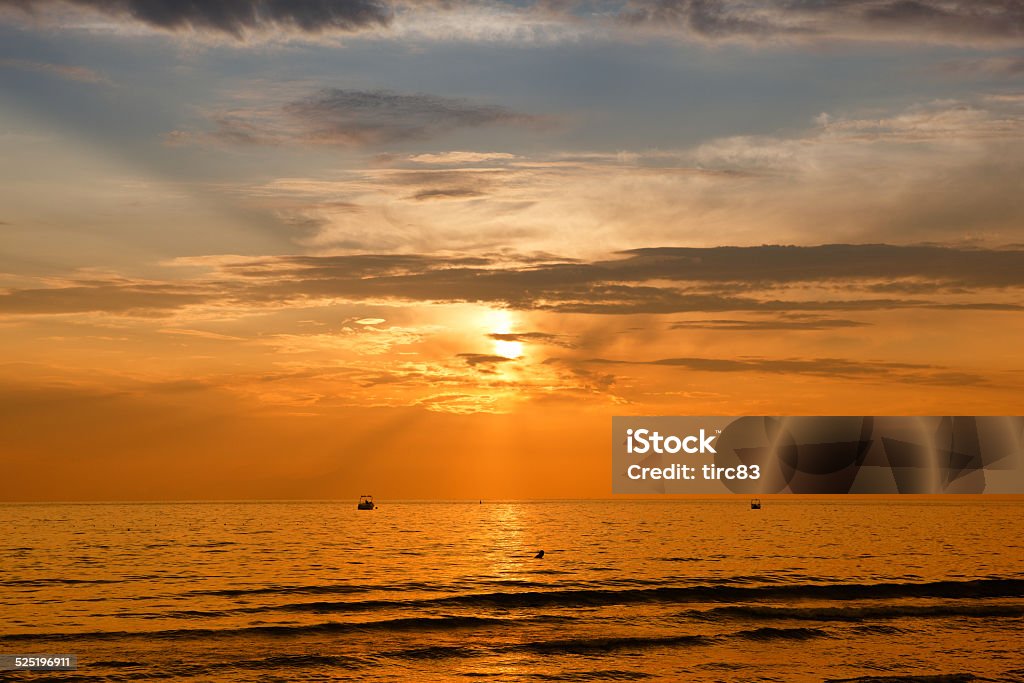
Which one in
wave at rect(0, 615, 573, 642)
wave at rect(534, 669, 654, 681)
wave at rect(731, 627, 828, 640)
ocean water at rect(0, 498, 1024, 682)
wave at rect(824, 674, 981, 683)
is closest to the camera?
wave at rect(824, 674, 981, 683)

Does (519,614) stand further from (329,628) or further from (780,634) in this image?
(780,634)

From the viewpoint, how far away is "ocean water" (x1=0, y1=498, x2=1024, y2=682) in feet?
128

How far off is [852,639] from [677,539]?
2971 inches

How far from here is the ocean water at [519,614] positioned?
128ft

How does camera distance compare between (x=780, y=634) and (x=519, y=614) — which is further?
(x=519, y=614)

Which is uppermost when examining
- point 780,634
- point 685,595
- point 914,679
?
point 685,595

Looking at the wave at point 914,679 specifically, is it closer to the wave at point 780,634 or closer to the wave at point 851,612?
the wave at point 780,634

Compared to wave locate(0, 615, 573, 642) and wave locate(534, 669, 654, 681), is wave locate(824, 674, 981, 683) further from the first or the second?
wave locate(0, 615, 573, 642)

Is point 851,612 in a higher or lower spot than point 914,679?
higher

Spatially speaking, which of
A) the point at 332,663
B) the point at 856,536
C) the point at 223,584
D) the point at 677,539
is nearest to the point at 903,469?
the point at 856,536

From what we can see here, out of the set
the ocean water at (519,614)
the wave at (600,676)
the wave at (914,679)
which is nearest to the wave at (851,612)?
the ocean water at (519,614)

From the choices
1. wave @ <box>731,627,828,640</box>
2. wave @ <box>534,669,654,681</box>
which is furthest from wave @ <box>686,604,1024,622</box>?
wave @ <box>534,669,654,681</box>

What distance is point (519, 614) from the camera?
2144 inches

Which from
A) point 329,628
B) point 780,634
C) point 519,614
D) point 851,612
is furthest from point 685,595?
point 329,628
